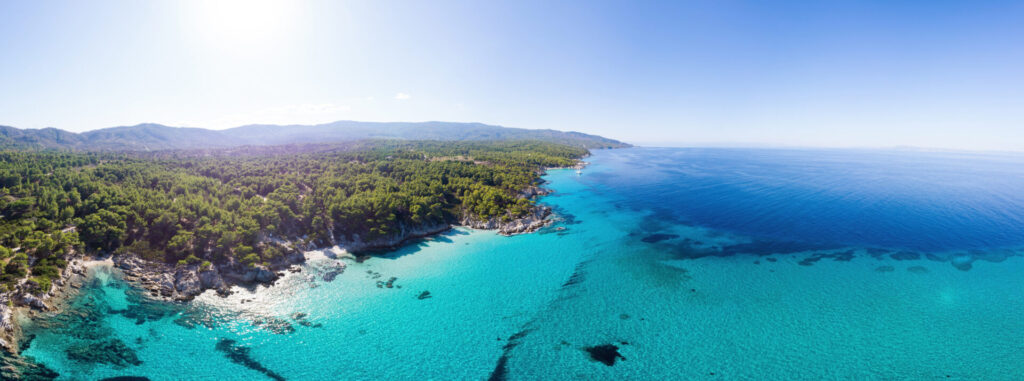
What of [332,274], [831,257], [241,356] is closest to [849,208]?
[831,257]

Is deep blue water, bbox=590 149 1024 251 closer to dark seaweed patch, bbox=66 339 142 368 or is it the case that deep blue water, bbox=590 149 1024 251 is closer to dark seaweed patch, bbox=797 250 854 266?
dark seaweed patch, bbox=797 250 854 266

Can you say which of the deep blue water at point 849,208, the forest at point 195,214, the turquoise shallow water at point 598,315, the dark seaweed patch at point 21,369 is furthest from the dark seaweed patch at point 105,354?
the deep blue water at point 849,208

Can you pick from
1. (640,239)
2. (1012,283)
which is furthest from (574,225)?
(1012,283)

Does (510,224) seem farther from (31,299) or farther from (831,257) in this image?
(31,299)

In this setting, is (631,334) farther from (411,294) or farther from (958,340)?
(958,340)

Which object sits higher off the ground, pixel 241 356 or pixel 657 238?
Answer: pixel 657 238

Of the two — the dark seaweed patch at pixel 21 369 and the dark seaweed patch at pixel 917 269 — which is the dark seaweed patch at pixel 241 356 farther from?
the dark seaweed patch at pixel 917 269

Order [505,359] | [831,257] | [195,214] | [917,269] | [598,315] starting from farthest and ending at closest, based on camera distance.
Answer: [831,257]
[195,214]
[917,269]
[598,315]
[505,359]
